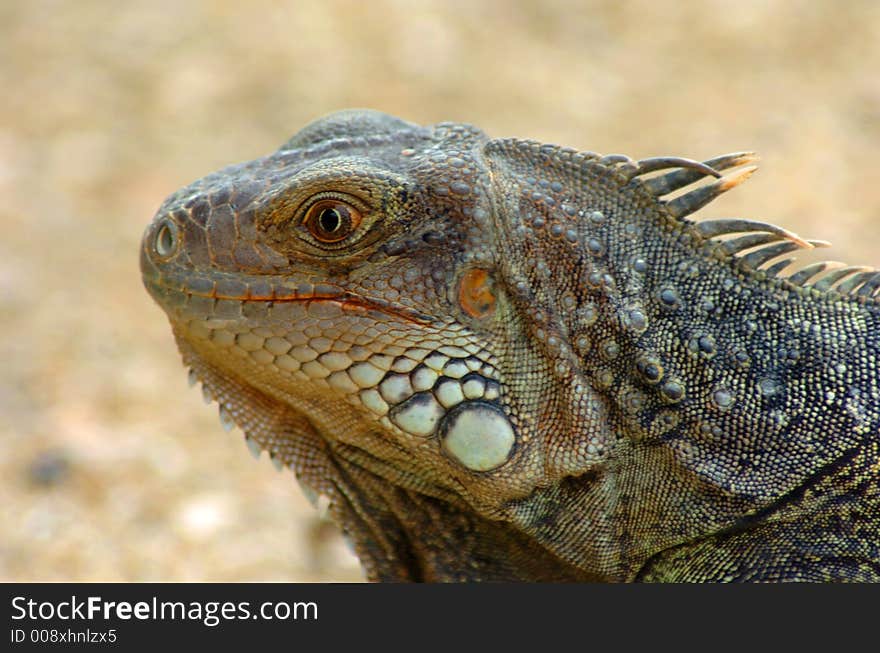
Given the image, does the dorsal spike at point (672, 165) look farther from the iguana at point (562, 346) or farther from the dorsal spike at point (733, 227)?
the dorsal spike at point (733, 227)

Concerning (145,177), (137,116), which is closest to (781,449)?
(145,177)

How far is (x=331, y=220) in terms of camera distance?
3.11 m

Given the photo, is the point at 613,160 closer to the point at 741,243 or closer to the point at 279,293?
the point at 741,243

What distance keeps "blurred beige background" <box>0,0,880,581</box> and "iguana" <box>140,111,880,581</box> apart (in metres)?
2.50

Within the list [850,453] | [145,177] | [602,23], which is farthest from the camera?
[602,23]

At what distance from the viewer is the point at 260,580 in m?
5.27

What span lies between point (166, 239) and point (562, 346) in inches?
51.4

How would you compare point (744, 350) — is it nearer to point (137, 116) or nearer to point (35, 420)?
point (35, 420)

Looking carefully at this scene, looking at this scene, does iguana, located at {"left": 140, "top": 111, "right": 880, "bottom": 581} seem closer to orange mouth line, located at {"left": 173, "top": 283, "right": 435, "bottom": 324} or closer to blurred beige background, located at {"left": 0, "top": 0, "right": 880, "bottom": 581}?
orange mouth line, located at {"left": 173, "top": 283, "right": 435, "bottom": 324}

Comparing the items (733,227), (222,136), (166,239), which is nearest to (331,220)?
(166,239)

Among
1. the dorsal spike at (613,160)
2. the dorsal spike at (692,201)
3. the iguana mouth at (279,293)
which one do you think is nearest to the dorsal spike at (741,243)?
the dorsal spike at (692,201)

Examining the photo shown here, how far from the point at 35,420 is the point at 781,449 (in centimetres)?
480

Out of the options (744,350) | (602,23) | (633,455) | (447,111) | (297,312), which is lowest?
(633,455)

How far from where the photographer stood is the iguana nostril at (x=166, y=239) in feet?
10.7
